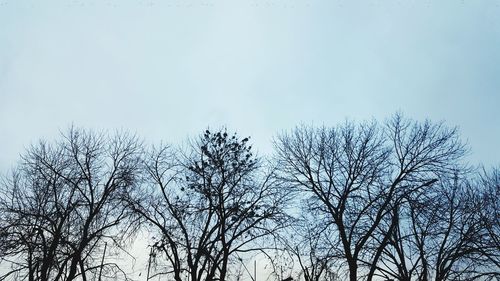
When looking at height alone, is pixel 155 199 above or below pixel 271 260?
above

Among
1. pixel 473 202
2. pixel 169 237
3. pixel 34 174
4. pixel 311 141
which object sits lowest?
pixel 169 237

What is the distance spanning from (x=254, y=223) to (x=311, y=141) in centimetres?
561

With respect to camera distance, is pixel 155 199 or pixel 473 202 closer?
pixel 155 199

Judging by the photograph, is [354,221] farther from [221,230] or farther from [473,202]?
[473,202]

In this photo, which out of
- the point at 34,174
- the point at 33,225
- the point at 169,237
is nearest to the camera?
→ the point at 33,225

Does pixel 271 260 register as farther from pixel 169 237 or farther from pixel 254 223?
pixel 169 237

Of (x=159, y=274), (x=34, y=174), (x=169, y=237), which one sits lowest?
(x=159, y=274)

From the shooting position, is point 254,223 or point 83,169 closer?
point 254,223

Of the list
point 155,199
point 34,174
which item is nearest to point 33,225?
point 34,174

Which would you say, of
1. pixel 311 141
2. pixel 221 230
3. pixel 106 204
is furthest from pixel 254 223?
pixel 106 204

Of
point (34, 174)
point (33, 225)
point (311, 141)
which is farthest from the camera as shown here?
point (311, 141)

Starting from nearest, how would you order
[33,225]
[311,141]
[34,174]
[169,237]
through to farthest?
[33,225], [169,237], [34,174], [311,141]

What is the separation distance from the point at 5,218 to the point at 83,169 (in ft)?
13.0

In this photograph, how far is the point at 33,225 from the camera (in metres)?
18.4
